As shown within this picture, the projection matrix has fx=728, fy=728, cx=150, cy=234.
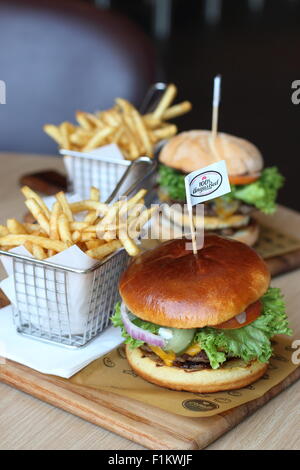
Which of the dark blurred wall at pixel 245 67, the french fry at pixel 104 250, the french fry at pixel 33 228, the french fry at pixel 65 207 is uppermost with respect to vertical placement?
the french fry at pixel 65 207

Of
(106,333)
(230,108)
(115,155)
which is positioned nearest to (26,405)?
(106,333)

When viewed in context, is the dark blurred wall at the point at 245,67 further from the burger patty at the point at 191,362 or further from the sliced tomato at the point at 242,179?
the burger patty at the point at 191,362

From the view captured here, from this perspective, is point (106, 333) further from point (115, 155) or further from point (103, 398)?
point (115, 155)

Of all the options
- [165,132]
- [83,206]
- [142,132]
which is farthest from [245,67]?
[83,206]

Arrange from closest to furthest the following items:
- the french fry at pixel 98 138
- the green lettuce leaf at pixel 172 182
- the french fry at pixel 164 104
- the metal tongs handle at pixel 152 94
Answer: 1. the french fry at pixel 98 138
2. the green lettuce leaf at pixel 172 182
3. the french fry at pixel 164 104
4. the metal tongs handle at pixel 152 94

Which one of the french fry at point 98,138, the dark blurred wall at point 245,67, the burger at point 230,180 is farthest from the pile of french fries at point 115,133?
the dark blurred wall at point 245,67
